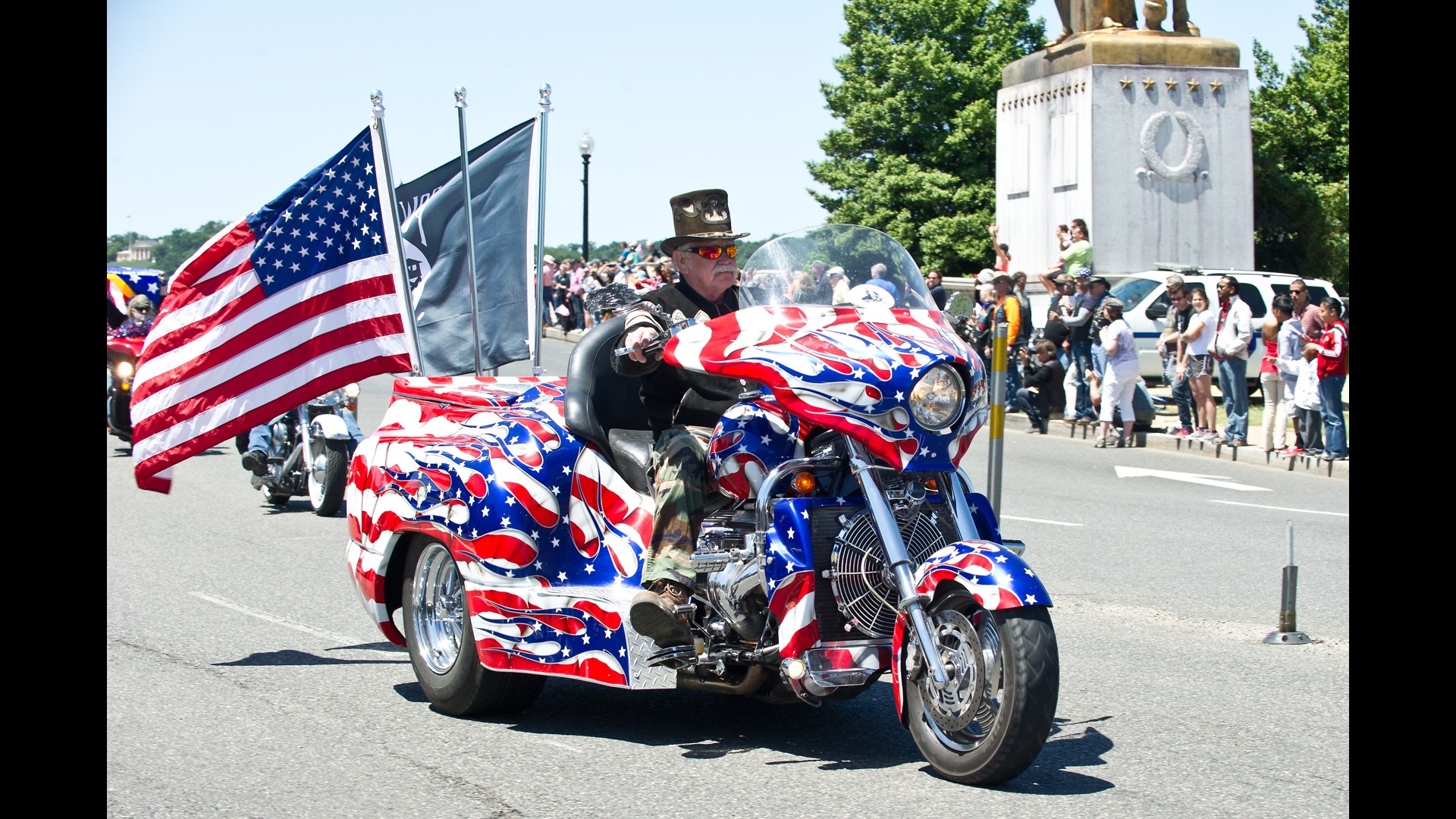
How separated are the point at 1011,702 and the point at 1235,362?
1309 cm

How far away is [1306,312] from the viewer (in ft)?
53.9

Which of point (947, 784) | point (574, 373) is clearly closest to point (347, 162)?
point (574, 373)

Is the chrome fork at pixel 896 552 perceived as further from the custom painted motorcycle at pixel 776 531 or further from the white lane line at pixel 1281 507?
the white lane line at pixel 1281 507

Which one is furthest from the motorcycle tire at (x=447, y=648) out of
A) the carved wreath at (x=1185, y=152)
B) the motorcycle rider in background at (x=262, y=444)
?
the carved wreath at (x=1185, y=152)

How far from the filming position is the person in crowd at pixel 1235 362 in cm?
1686

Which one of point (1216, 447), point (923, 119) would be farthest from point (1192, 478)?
point (923, 119)

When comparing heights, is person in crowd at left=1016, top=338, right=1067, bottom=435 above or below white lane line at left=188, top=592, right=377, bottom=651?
above

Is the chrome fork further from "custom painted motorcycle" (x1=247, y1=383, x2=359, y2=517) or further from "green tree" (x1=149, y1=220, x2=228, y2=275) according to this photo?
"green tree" (x1=149, y1=220, x2=228, y2=275)

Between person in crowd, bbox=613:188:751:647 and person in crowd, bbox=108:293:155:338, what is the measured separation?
14.2 m

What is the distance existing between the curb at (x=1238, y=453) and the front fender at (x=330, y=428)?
8.96 m

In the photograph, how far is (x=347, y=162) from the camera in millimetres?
8180

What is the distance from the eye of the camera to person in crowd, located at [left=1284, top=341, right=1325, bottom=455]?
51.5ft

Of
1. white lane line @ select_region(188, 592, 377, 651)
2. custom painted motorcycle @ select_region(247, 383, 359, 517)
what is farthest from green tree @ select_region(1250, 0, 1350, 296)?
white lane line @ select_region(188, 592, 377, 651)
